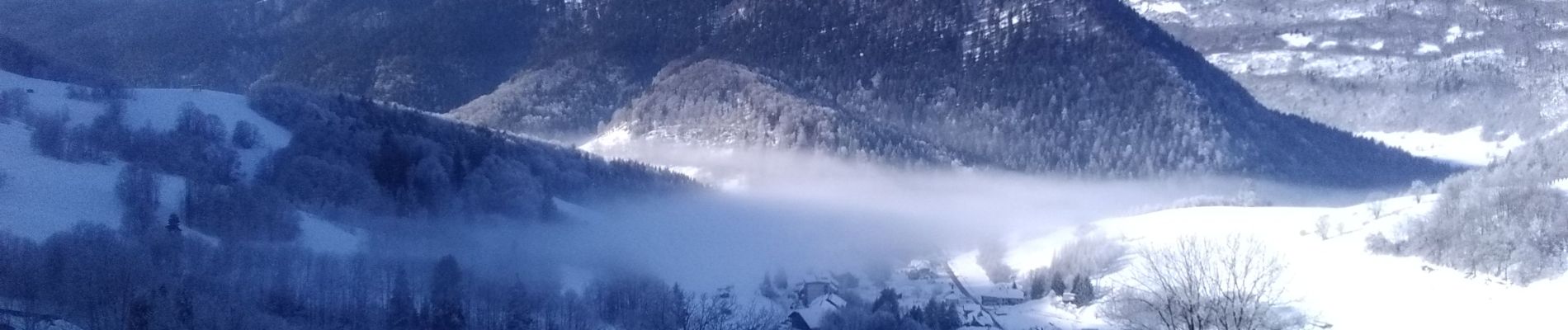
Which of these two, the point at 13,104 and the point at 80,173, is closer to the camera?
the point at 80,173

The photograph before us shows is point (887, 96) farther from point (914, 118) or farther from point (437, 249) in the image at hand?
point (437, 249)

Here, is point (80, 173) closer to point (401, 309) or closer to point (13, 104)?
point (13, 104)

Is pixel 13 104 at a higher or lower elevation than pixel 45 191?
higher

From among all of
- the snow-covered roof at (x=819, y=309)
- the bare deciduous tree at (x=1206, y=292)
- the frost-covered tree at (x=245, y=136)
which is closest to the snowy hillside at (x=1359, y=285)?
the snow-covered roof at (x=819, y=309)

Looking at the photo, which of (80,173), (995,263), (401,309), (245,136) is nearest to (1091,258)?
(995,263)

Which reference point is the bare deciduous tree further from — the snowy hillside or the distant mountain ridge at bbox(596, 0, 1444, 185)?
the distant mountain ridge at bbox(596, 0, 1444, 185)

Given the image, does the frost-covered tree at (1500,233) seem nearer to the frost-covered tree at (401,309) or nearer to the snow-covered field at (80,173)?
the frost-covered tree at (401,309)

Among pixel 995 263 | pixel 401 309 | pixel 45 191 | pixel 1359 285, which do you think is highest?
pixel 45 191

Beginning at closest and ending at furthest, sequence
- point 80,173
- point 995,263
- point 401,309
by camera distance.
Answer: point 401,309
point 80,173
point 995,263

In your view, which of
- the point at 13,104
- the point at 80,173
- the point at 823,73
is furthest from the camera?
the point at 823,73
